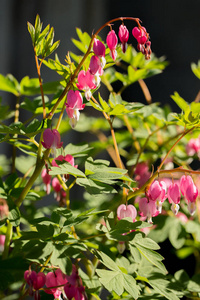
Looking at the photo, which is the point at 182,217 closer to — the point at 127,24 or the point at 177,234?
the point at 177,234

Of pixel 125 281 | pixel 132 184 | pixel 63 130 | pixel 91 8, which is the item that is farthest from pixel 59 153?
pixel 91 8

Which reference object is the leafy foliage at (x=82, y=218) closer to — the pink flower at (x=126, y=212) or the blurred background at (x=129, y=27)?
the pink flower at (x=126, y=212)

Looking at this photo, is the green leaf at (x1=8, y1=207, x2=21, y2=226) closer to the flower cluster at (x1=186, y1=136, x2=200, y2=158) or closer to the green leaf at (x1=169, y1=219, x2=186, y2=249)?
the green leaf at (x1=169, y1=219, x2=186, y2=249)

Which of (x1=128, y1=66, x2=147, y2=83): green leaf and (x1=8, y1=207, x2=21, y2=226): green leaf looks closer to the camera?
(x1=8, y1=207, x2=21, y2=226): green leaf

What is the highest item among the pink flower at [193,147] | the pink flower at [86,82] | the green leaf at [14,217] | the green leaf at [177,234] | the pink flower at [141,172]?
the pink flower at [86,82]

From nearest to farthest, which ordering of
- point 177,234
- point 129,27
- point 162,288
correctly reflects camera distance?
point 162,288 < point 177,234 < point 129,27

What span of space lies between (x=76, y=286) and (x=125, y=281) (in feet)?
0.33

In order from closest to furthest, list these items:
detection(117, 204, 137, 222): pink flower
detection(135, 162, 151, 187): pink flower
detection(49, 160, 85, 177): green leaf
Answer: detection(49, 160, 85, 177): green leaf < detection(117, 204, 137, 222): pink flower < detection(135, 162, 151, 187): pink flower

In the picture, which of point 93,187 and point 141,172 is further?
point 141,172

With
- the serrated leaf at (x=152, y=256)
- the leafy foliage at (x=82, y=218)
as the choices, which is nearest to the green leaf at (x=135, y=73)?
the leafy foliage at (x=82, y=218)

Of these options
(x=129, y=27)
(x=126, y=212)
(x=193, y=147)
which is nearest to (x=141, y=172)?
(x=193, y=147)

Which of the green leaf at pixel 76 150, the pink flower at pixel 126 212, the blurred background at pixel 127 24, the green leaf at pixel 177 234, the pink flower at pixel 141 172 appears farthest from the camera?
the blurred background at pixel 127 24

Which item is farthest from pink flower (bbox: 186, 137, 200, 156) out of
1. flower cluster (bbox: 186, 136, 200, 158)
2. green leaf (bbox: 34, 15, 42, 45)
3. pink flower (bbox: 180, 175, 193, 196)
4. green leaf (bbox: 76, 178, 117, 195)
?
green leaf (bbox: 34, 15, 42, 45)

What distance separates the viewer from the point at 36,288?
2.49ft
